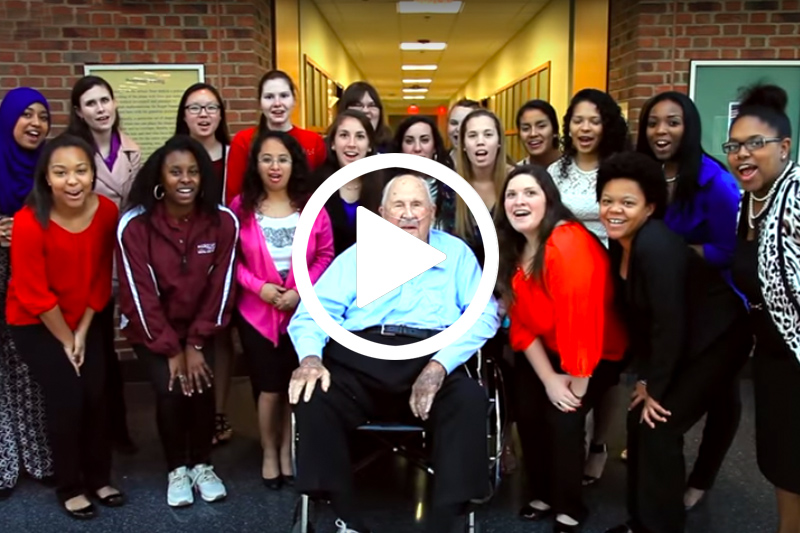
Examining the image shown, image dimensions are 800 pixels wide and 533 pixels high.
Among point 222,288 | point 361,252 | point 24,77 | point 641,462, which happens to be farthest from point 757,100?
point 24,77

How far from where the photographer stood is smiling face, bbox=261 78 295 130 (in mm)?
3311

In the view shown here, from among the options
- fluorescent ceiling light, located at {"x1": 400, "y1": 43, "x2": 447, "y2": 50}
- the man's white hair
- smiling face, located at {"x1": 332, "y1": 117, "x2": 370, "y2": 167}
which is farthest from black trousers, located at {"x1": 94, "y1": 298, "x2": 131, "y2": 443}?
fluorescent ceiling light, located at {"x1": 400, "y1": 43, "x2": 447, "y2": 50}

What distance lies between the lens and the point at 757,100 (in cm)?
279

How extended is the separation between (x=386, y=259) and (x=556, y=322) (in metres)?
0.66

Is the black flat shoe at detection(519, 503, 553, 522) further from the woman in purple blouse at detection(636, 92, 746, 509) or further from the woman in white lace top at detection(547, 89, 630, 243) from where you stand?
the woman in white lace top at detection(547, 89, 630, 243)

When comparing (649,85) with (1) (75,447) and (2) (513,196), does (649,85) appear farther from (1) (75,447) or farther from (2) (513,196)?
(1) (75,447)

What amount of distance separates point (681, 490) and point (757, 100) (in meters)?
1.55

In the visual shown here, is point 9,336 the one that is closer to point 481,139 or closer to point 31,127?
point 31,127

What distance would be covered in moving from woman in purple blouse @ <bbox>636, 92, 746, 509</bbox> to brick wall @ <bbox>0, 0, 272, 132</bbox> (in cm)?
252

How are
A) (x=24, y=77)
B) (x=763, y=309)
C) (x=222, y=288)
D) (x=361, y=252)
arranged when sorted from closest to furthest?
(x=763, y=309)
(x=361, y=252)
(x=222, y=288)
(x=24, y=77)

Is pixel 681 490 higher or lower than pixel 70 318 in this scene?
lower

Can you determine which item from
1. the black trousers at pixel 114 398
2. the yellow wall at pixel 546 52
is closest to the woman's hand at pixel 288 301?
the black trousers at pixel 114 398

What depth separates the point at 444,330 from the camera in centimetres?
257

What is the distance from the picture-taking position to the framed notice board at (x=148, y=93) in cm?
416
